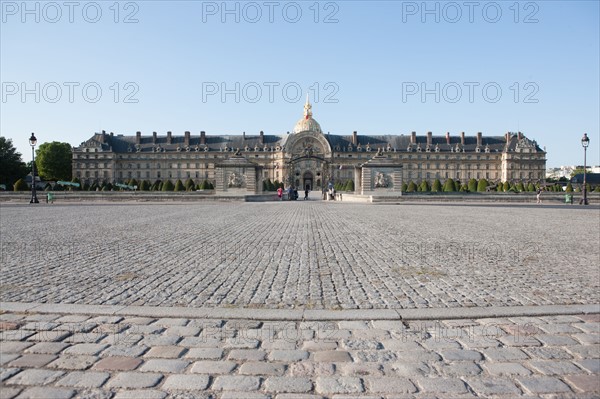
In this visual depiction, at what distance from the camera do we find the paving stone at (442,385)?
3.22m

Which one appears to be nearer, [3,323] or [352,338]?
[352,338]

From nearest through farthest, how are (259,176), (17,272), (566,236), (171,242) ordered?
(17,272)
(171,242)
(566,236)
(259,176)

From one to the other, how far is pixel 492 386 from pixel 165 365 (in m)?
2.39

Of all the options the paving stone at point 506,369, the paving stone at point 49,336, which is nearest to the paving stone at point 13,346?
the paving stone at point 49,336

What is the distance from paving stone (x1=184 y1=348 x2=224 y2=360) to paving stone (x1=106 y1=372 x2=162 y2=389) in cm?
41

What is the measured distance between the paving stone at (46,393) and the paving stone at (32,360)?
44 centimetres

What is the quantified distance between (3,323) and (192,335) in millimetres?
1969

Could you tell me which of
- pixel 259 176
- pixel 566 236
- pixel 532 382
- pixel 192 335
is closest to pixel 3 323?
pixel 192 335

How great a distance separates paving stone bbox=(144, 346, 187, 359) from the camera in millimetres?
3791

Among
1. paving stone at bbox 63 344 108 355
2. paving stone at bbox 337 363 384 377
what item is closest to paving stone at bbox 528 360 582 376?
paving stone at bbox 337 363 384 377

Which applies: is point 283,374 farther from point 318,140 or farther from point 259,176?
point 318,140

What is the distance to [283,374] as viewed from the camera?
347 cm

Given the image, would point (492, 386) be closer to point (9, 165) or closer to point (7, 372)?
point (7, 372)

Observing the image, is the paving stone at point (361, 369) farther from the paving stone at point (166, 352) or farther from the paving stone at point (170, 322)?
the paving stone at point (170, 322)
